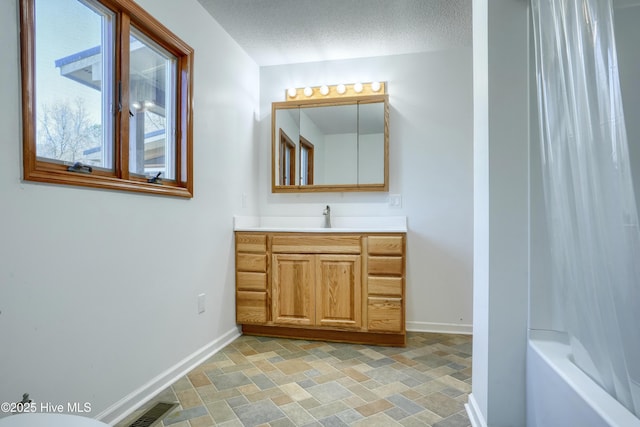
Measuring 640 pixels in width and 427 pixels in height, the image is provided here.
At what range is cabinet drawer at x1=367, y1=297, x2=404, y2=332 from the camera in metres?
2.54

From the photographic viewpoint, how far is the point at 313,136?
3.21 m

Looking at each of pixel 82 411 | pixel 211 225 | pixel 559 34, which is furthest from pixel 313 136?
pixel 82 411

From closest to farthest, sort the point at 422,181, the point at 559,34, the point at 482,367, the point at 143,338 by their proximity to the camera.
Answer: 1. the point at 559,34
2. the point at 482,367
3. the point at 143,338
4. the point at 422,181

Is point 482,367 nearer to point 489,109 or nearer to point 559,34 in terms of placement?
point 489,109

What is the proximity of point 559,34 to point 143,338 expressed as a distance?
2.22 metres

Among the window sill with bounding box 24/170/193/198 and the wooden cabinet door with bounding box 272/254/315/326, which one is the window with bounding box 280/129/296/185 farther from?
the window sill with bounding box 24/170/193/198

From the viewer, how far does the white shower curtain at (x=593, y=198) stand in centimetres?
85

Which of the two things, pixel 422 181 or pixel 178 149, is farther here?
pixel 422 181

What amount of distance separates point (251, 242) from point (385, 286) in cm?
112

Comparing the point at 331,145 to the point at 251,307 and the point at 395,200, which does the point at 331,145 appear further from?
the point at 251,307

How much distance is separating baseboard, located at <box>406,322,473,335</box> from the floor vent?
201 cm

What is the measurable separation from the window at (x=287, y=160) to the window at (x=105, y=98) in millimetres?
1149

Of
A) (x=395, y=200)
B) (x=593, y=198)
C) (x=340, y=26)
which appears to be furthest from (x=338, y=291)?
(x=340, y=26)

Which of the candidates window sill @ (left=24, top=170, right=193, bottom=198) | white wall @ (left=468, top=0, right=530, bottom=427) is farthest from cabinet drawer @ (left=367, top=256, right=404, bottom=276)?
window sill @ (left=24, top=170, right=193, bottom=198)
